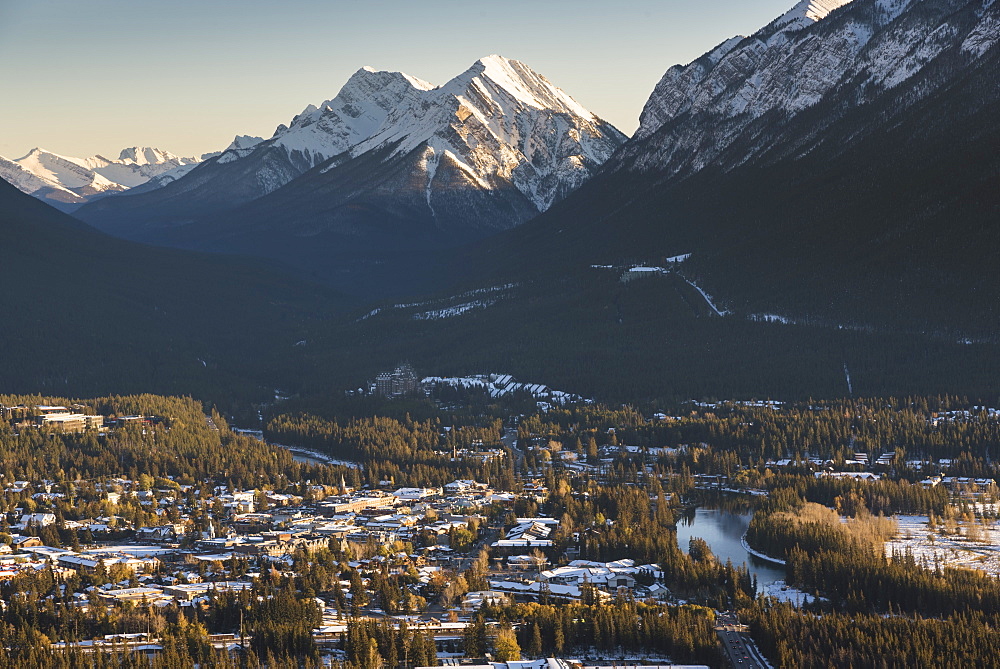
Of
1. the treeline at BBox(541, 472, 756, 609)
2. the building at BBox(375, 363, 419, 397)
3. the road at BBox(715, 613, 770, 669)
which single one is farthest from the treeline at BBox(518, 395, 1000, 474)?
the road at BBox(715, 613, 770, 669)

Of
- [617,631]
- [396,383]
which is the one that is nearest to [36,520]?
[617,631]

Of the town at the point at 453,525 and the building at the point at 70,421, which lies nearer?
the town at the point at 453,525

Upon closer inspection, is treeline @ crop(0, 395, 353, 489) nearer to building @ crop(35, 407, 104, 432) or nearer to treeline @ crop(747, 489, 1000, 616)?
building @ crop(35, 407, 104, 432)

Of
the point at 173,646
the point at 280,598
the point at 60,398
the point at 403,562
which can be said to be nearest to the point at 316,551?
the point at 403,562

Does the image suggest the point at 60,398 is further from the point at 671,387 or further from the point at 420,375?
the point at 671,387

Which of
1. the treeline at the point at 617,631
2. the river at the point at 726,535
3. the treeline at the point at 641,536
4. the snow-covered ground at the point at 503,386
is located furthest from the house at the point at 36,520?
the snow-covered ground at the point at 503,386

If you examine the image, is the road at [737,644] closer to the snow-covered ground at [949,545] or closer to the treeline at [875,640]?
the treeline at [875,640]

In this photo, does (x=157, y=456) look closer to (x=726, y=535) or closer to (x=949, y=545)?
(x=726, y=535)
